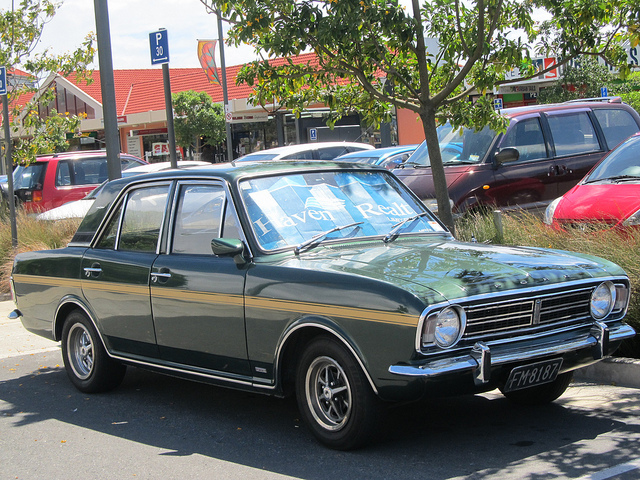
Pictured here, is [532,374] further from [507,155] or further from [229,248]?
[507,155]

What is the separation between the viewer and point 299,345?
4.96 meters

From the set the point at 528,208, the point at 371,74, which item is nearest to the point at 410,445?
the point at 371,74

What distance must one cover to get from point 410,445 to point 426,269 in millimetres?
1065

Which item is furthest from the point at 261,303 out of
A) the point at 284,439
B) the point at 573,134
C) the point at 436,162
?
the point at 573,134

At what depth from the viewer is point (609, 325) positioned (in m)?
4.96

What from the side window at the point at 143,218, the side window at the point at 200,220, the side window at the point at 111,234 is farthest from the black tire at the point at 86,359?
the side window at the point at 200,220

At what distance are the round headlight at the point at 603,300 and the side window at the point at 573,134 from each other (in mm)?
6695

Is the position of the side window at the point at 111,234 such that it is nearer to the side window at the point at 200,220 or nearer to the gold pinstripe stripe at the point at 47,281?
the gold pinstripe stripe at the point at 47,281

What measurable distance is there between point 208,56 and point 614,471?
24.2m

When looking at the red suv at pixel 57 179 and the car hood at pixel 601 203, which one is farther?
the red suv at pixel 57 179

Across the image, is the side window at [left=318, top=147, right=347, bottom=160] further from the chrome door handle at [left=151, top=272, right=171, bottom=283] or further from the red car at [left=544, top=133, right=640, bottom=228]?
the chrome door handle at [left=151, top=272, right=171, bottom=283]

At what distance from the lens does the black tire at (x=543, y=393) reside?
17.9ft

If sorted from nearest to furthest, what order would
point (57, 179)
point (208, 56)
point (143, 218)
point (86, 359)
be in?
1. point (143, 218)
2. point (86, 359)
3. point (57, 179)
4. point (208, 56)

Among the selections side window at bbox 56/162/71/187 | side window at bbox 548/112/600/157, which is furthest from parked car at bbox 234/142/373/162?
side window at bbox 548/112/600/157
